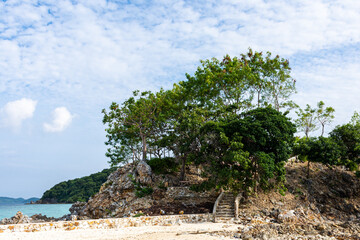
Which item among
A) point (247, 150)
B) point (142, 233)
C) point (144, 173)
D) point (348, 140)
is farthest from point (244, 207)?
point (348, 140)

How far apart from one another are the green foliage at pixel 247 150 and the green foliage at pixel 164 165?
7.40 meters

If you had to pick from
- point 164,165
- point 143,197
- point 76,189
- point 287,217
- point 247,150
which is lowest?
point 287,217

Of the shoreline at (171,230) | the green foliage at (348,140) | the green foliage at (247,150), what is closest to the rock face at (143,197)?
the green foliage at (247,150)

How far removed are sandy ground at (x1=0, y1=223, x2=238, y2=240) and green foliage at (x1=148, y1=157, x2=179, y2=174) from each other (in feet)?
38.9

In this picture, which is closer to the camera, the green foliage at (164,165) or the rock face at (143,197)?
the rock face at (143,197)

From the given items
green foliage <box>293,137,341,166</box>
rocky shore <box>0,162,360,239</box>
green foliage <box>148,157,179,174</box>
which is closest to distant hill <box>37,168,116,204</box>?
rocky shore <box>0,162,360,239</box>

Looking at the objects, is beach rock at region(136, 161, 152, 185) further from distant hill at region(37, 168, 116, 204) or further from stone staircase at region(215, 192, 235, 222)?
distant hill at region(37, 168, 116, 204)

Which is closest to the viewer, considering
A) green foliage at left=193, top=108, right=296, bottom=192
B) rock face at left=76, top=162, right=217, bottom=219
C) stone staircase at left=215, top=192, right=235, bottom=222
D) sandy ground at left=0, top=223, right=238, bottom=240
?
sandy ground at left=0, top=223, right=238, bottom=240

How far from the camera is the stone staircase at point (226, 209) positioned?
1886cm

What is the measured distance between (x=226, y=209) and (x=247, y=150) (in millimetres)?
4566

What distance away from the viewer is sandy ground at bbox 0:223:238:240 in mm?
13109

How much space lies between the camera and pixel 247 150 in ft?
69.1

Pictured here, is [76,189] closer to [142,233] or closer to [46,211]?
[46,211]

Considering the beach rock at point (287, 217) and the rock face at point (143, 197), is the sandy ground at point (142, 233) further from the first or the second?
the rock face at point (143, 197)
